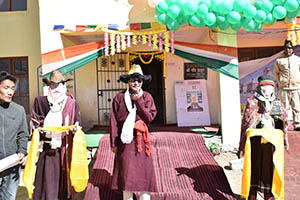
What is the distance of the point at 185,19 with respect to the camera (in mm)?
4402

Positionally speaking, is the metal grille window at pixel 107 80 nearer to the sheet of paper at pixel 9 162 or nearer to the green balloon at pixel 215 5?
the green balloon at pixel 215 5

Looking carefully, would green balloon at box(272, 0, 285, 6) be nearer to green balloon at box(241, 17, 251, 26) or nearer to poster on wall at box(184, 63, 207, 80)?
green balloon at box(241, 17, 251, 26)

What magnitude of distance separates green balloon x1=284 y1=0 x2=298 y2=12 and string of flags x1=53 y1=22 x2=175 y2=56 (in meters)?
2.08

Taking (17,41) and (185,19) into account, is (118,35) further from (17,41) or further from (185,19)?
(17,41)

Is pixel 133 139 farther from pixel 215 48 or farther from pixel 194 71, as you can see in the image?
pixel 194 71

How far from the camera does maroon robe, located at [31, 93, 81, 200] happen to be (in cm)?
288

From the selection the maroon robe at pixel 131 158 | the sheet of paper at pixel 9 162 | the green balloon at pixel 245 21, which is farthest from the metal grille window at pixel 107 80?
the sheet of paper at pixel 9 162

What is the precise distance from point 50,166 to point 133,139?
3.38ft

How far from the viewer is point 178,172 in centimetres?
398

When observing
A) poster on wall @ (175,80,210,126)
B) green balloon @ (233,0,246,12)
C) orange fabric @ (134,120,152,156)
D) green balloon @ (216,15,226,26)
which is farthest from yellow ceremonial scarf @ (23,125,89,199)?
poster on wall @ (175,80,210,126)

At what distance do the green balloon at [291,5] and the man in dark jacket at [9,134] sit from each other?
431 cm

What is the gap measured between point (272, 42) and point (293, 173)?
4.68 meters

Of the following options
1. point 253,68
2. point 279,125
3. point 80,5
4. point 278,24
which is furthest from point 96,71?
point 279,125

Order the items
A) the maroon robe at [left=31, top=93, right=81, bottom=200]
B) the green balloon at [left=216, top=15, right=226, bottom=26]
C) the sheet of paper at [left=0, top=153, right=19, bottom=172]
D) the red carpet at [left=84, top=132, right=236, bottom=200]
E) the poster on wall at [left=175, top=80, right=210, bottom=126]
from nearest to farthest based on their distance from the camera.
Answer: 1. the sheet of paper at [left=0, top=153, right=19, bottom=172]
2. the maroon robe at [left=31, top=93, right=81, bottom=200]
3. the red carpet at [left=84, top=132, right=236, bottom=200]
4. the green balloon at [left=216, top=15, right=226, bottom=26]
5. the poster on wall at [left=175, top=80, right=210, bottom=126]
